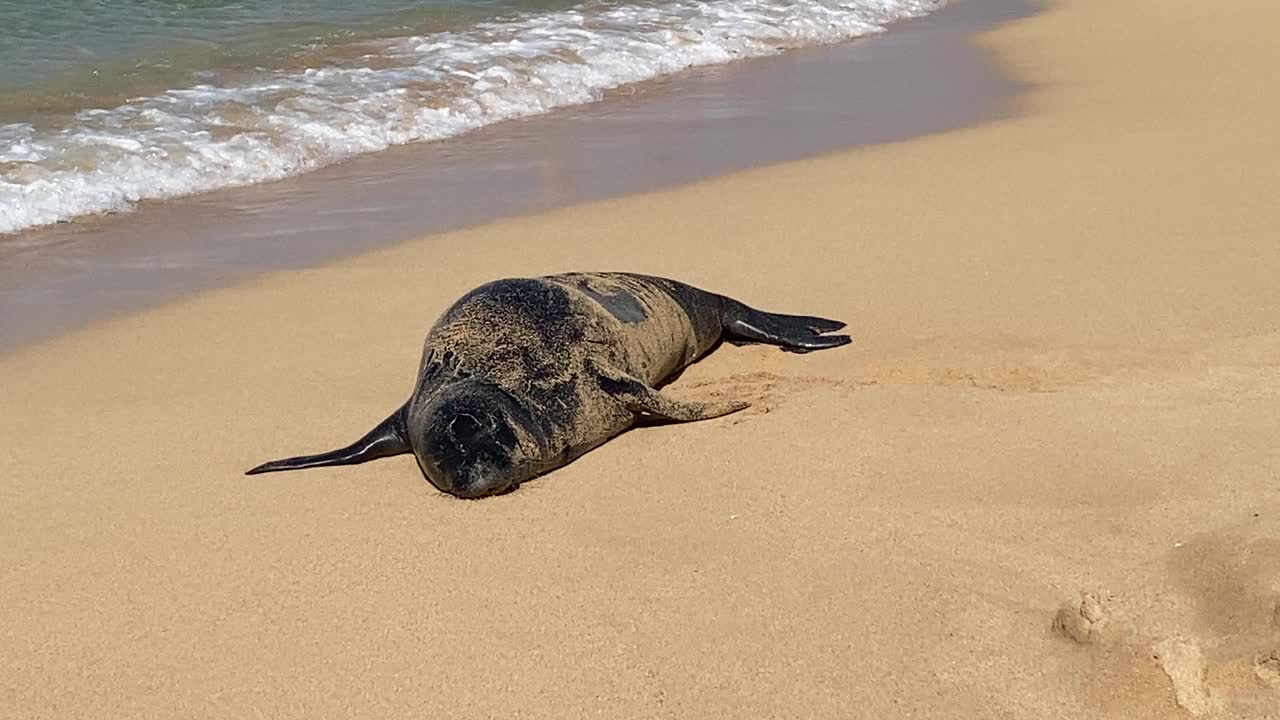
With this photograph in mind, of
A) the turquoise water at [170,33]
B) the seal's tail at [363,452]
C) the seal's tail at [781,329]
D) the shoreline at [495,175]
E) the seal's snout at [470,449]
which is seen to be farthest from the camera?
the turquoise water at [170,33]

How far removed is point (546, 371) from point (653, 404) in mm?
343

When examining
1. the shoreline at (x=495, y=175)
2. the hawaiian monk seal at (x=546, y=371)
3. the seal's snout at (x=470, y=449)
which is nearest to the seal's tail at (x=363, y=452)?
the hawaiian monk seal at (x=546, y=371)

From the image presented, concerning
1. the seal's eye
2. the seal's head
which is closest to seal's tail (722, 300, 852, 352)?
the seal's head

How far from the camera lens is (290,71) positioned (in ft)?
33.3

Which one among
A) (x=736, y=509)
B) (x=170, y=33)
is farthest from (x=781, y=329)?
(x=170, y=33)

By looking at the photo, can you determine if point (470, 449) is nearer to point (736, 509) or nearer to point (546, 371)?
point (546, 371)

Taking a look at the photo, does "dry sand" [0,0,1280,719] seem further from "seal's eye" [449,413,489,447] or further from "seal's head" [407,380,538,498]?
"seal's eye" [449,413,489,447]

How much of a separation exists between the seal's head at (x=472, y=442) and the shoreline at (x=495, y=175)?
214 cm

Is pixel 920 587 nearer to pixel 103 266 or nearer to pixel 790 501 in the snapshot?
pixel 790 501

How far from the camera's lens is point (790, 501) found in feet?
12.2

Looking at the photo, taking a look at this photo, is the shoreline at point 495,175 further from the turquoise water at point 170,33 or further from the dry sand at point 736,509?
the turquoise water at point 170,33

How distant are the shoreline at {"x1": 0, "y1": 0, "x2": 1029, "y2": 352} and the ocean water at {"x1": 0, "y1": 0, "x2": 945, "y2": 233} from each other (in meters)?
0.29

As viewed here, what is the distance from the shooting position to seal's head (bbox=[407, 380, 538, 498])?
3.87 metres

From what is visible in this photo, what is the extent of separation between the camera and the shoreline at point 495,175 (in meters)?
6.14
